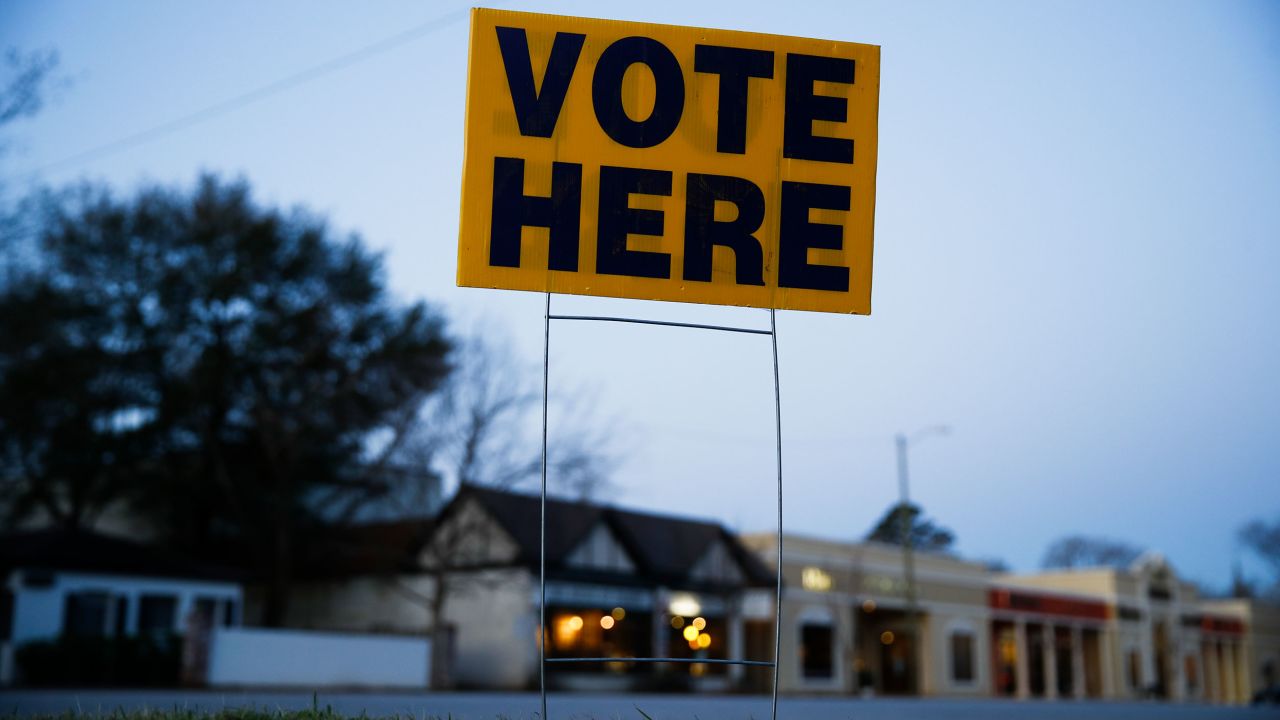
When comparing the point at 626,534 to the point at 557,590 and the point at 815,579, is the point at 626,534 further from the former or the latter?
the point at 815,579

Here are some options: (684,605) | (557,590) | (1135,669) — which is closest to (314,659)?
(557,590)

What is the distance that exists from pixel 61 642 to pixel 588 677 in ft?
53.8

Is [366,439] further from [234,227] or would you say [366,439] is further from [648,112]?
[648,112]

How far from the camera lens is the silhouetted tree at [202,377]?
37.9 m

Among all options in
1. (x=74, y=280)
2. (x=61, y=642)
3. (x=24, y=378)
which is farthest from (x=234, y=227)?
(x=61, y=642)

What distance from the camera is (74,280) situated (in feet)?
126

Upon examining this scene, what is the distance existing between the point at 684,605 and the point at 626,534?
11.3ft

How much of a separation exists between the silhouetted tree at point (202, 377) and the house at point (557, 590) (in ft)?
9.94

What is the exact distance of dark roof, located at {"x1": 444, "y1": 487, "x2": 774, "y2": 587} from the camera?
38719 mm

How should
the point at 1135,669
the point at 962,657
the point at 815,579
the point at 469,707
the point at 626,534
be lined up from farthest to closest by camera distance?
the point at 1135,669, the point at 962,657, the point at 815,579, the point at 626,534, the point at 469,707

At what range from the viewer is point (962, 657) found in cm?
5453

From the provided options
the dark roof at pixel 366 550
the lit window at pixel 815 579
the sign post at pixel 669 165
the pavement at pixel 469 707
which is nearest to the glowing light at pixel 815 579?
the lit window at pixel 815 579

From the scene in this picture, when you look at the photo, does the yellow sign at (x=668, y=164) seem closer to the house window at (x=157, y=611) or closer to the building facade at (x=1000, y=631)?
the house window at (x=157, y=611)

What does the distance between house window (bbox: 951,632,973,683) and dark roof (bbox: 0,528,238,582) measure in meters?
31.4
